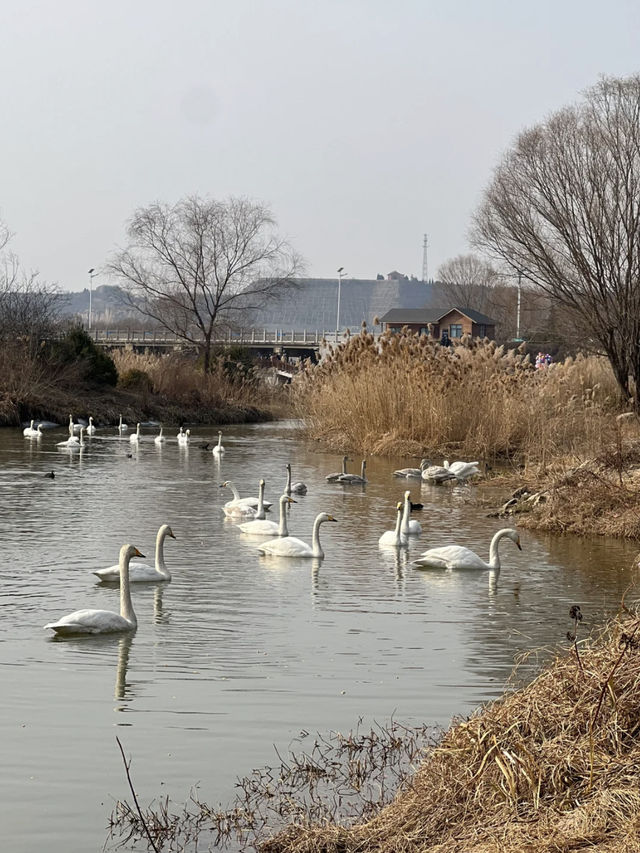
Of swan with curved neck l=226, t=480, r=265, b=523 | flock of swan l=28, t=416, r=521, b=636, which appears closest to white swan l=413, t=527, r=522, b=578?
flock of swan l=28, t=416, r=521, b=636

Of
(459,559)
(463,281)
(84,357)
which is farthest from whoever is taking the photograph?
(463,281)

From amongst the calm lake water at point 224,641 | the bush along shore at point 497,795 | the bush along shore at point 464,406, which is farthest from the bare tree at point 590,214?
the bush along shore at point 497,795

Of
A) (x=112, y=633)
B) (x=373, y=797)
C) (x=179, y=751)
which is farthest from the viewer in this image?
(x=112, y=633)

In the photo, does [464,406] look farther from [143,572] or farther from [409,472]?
[143,572]

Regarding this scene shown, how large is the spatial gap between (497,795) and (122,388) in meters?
40.7

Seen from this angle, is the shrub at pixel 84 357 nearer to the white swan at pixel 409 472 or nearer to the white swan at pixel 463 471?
the white swan at pixel 409 472

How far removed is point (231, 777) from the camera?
638 cm

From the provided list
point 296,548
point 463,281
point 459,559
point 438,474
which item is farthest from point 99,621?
point 463,281

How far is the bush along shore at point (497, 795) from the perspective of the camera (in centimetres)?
472

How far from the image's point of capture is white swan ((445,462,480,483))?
22859mm

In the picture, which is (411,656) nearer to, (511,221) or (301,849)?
(301,849)

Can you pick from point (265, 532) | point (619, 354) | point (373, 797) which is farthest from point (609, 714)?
point (619, 354)

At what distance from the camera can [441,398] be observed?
27516 mm

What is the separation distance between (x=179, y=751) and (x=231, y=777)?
53cm
